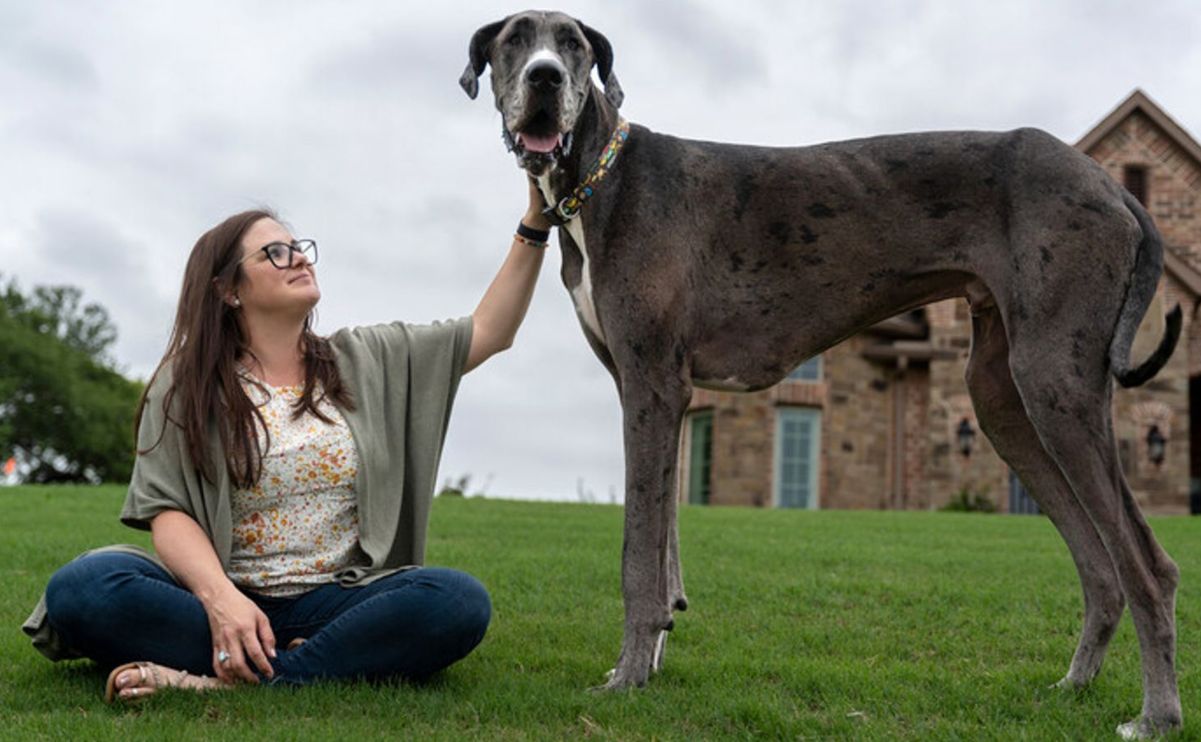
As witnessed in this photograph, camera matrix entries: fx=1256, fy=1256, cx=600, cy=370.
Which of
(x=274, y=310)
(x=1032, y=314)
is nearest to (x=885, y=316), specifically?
→ (x=1032, y=314)

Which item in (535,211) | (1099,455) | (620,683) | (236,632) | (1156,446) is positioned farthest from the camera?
(1156,446)

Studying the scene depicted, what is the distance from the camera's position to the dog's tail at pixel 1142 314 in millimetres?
3854

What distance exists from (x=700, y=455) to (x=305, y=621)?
19.8 m

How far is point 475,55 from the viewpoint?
Result: 14.6 ft

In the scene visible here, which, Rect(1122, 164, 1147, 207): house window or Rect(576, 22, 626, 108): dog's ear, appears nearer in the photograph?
Rect(576, 22, 626, 108): dog's ear

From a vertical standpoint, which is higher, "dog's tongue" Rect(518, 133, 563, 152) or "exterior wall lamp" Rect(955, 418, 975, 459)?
"exterior wall lamp" Rect(955, 418, 975, 459)

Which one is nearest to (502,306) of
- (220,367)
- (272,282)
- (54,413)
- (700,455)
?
(272,282)

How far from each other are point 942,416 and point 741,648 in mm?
18183

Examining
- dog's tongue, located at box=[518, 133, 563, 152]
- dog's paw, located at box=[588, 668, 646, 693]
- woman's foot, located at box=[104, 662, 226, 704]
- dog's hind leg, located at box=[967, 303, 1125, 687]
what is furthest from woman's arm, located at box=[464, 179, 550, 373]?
dog's hind leg, located at box=[967, 303, 1125, 687]

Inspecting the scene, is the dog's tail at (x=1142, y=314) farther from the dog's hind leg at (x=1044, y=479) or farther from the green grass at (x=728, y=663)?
the green grass at (x=728, y=663)

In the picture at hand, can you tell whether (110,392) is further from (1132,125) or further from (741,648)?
(741,648)

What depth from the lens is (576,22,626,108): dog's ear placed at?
14.8 ft

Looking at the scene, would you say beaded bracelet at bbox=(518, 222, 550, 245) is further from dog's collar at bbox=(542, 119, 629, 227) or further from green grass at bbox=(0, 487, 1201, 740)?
green grass at bbox=(0, 487, 1201, 740)

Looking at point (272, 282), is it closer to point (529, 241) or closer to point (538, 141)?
point (529, 241)
